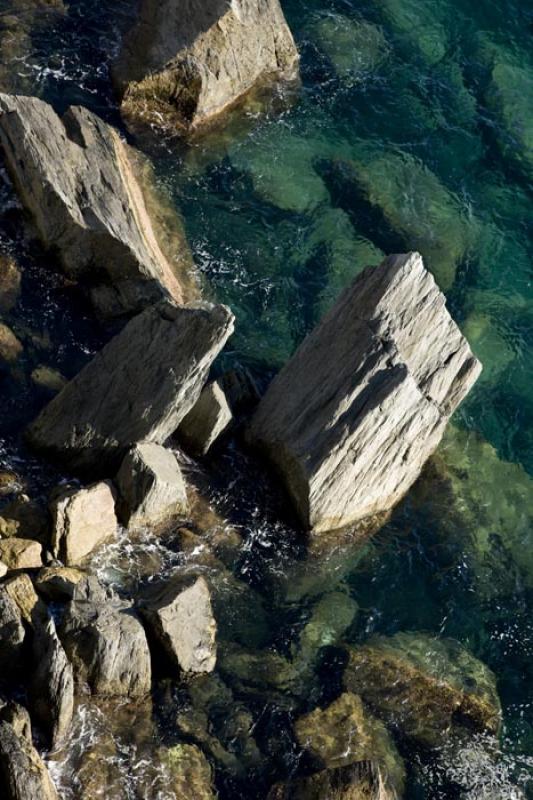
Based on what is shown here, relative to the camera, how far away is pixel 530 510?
44.1 feet

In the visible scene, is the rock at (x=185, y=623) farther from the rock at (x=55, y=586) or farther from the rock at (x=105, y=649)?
the rock at (x=55, y=586)

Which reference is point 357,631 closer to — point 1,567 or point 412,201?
point 1,567

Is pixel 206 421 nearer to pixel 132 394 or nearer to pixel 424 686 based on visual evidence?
pixel 132 394

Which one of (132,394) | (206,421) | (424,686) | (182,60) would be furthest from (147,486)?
(182,60)

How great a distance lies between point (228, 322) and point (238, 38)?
681cm

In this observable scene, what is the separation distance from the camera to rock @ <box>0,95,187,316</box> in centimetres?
1302

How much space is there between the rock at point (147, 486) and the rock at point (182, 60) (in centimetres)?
629

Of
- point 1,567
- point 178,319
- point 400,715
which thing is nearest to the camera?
point 1,567

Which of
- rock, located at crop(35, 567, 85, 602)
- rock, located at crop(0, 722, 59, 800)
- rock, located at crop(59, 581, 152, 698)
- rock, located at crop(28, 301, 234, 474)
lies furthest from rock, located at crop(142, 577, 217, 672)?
rock, located at crop(0, 722, 59, 800)

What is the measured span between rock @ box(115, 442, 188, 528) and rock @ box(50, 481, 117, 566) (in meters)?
0.18

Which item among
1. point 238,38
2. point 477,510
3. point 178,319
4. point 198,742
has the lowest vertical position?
point 198,742

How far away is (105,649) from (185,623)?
34.9 inches

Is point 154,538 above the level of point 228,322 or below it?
below

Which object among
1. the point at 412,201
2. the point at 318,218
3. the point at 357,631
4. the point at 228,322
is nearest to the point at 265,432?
the point at 228,322
